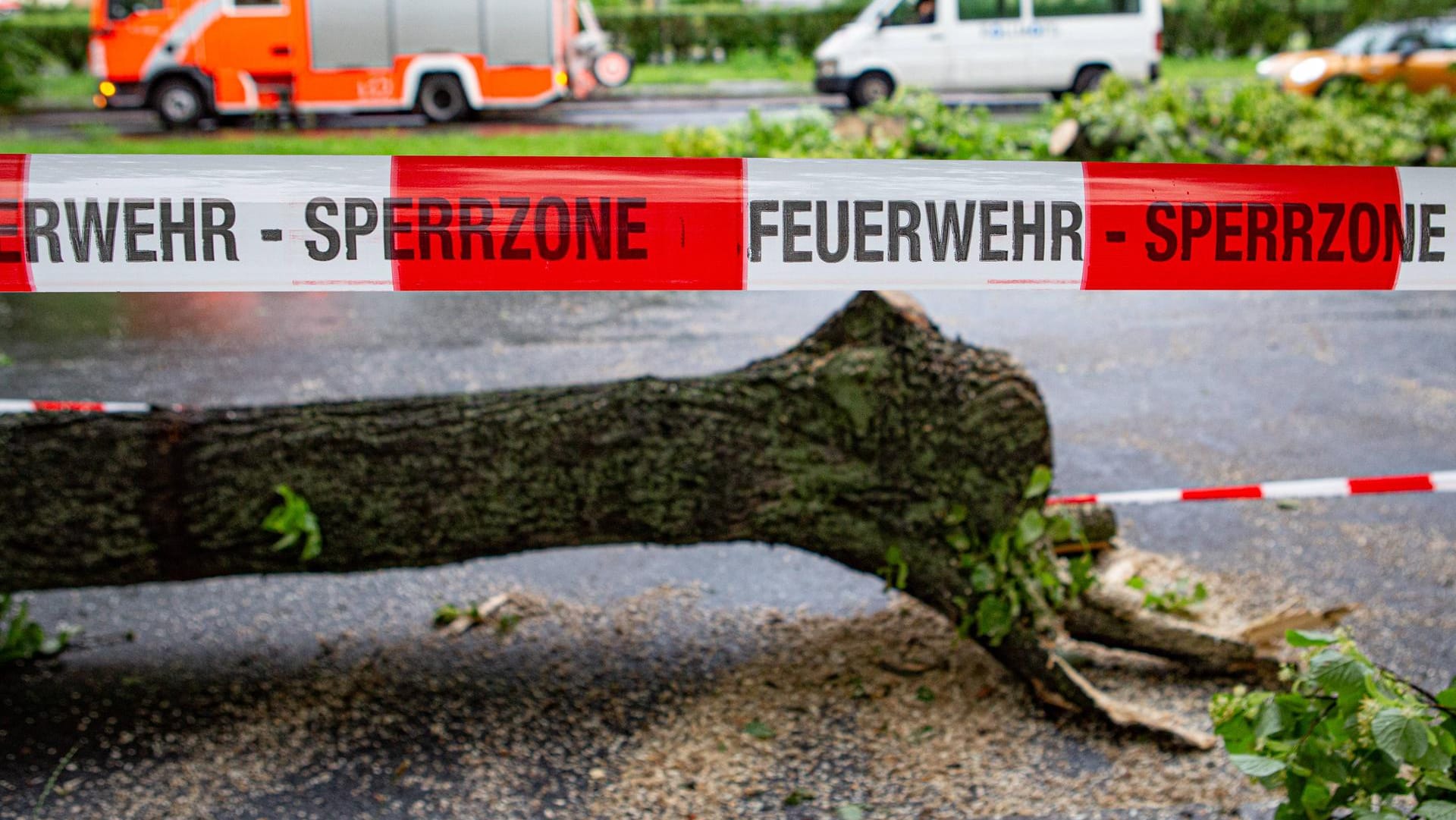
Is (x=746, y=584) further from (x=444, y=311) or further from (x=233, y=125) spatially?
(x=233, y=125)

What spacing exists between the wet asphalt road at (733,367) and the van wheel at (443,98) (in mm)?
6637

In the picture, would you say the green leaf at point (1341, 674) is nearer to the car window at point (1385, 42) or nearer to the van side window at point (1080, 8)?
the van side window at point (1080, 8)

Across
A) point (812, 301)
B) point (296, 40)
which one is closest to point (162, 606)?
point (812, 301)

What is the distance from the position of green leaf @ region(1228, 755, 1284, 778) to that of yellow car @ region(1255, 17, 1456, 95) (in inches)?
595

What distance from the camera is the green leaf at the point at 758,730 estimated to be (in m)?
3.68

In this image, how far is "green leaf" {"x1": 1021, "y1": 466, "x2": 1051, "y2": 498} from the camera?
3791mm

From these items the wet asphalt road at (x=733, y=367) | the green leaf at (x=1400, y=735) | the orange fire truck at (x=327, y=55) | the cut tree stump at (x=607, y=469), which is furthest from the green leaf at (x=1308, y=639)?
the orange fire truck at (x=327, y=55)

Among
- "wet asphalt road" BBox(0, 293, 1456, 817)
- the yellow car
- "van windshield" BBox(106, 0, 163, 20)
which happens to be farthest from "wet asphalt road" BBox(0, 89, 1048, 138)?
"wet asphalt road" BBox(0, 293, 1456, 817)

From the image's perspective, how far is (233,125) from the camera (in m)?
15.6

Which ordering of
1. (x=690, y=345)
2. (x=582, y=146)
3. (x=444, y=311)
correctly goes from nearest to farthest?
1. (x=690, y=345)
2. (x=444, y=311)
3. (x=582, y=146)

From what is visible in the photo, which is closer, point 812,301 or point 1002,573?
point 1002,573

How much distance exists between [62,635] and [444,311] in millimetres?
4669

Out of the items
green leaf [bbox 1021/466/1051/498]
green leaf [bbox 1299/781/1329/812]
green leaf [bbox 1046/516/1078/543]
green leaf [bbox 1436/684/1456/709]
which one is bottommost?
green leaf [bbox 1299/781/1329/812]

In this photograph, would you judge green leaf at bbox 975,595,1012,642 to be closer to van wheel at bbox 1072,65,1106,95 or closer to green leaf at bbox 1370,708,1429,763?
green leaf at bbox 1370,708,1429,763
